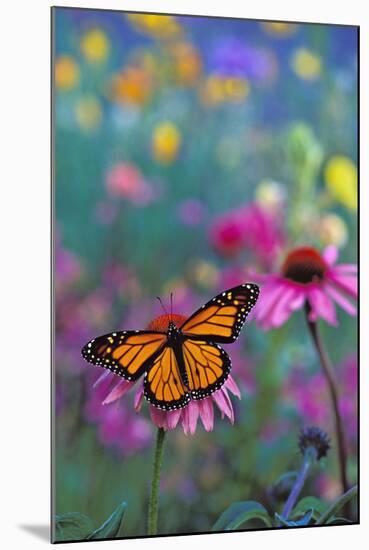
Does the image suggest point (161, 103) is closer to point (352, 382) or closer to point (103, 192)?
point (103, 192)

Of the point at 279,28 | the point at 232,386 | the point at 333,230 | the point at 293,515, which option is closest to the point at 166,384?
the point at 232,386

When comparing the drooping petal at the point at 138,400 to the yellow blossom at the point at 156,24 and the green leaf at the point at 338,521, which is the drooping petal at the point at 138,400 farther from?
the yellow blossom at the point at 156,24

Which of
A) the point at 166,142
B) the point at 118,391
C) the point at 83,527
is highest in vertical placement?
the point at 166,142

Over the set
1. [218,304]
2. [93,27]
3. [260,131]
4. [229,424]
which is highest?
[93,27]

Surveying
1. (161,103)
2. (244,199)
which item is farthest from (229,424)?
(161,103)

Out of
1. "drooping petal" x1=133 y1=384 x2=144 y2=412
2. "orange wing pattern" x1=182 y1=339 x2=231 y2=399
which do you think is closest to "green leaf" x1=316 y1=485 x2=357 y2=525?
"orange wing pattern" x1=182 y1=339 x2=231 y2=399

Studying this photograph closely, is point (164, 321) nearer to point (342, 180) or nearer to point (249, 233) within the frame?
point (249, 233)
